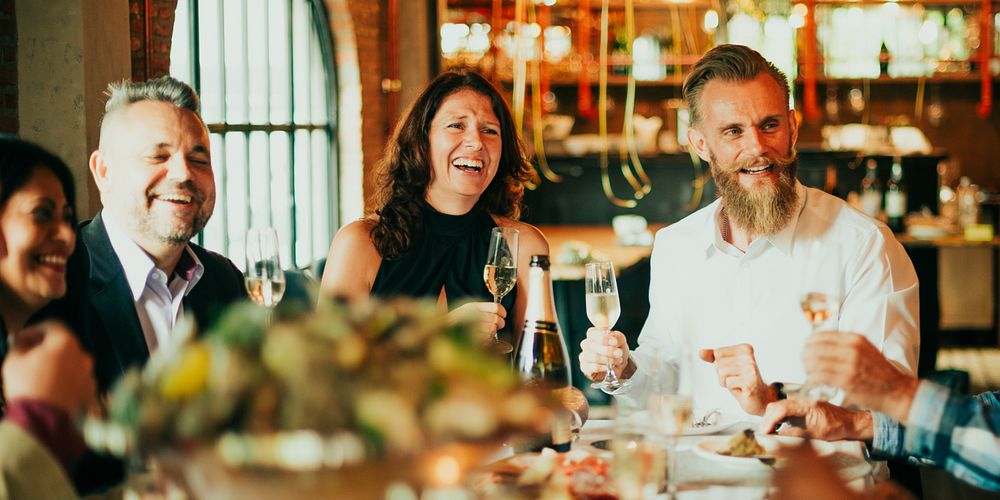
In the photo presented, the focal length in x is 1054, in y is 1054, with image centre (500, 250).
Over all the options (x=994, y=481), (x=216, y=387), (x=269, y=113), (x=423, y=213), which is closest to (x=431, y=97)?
(x=423, y=213)

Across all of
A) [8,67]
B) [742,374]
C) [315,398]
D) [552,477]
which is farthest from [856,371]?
[8,67]

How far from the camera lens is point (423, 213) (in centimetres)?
297

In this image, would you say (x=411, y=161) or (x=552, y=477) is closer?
(x=552, y=477)

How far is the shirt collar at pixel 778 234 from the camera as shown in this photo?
2.58 m

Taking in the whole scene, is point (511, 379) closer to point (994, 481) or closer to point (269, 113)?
point (994, 481)

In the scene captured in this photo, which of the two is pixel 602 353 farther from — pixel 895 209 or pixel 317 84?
pixel 895 209

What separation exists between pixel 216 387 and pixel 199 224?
4.51 ft

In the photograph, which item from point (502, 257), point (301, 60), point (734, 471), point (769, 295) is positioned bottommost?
point (734, 471)

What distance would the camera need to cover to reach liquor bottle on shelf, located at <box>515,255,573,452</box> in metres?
1.96

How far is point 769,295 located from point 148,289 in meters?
1.44

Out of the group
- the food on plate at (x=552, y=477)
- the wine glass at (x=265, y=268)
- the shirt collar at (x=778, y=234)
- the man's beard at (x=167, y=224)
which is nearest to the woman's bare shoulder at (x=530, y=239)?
the shirt collar at (x=778, y=234)

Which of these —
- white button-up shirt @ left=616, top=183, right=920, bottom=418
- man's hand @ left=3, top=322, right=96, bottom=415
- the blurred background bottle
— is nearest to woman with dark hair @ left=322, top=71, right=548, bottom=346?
white button-up shirt @ left=616, top=183, right=920, bottom=418

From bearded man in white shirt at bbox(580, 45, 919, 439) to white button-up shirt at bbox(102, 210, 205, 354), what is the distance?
0.92m

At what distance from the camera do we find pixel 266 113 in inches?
212
